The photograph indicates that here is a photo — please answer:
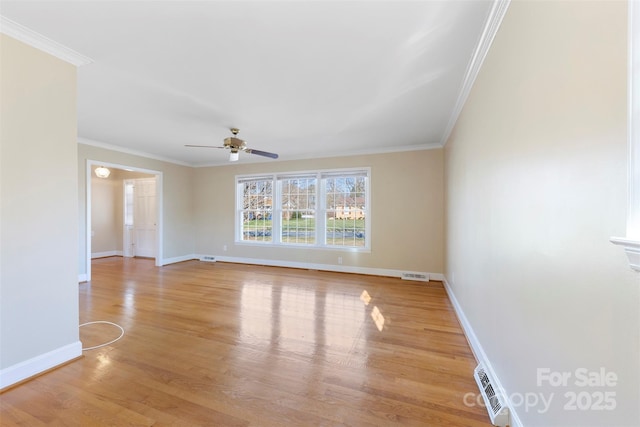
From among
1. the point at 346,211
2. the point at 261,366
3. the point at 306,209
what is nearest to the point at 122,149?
the point at 306,209

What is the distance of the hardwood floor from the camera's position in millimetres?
1562

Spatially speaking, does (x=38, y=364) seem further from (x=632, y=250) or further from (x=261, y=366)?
(x=632, y=250)

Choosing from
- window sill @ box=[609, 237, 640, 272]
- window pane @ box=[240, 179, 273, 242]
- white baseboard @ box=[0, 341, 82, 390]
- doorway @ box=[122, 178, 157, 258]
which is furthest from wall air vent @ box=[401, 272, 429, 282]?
doorway @ box=[122, 178, 157, 258]

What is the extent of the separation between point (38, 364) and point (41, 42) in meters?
2.37

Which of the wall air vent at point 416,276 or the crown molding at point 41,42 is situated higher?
the crown molding at point 41,42

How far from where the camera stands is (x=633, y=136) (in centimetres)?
64

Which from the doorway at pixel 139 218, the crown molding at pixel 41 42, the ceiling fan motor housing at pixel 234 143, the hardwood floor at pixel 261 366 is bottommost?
the hardwood floor at pixel 261 366

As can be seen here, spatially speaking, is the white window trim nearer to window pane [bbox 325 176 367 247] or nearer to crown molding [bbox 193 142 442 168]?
crown molding [bbox 193 142 442 168]

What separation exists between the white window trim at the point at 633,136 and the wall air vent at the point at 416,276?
4.25 meters

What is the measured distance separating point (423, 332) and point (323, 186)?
11.5 ft

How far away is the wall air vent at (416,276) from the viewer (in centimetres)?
463

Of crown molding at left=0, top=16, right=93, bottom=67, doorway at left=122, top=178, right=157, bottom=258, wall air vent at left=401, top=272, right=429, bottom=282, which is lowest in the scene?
wall air vent at left=401, top=272, right=429, bottom=282

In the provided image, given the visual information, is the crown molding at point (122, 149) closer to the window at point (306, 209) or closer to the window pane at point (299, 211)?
the window at point (306, 209)

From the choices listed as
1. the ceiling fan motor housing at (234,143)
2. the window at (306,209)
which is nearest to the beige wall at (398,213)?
the window at (306,209)
